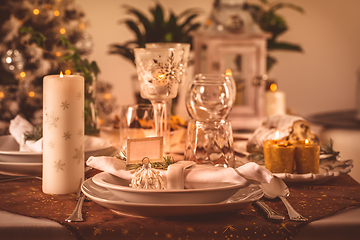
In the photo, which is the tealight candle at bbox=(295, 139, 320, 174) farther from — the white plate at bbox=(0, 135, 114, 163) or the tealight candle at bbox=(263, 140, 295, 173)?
the white plate at bbox=(0, 135, 114, 163)

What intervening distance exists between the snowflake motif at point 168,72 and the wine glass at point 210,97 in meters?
0.07

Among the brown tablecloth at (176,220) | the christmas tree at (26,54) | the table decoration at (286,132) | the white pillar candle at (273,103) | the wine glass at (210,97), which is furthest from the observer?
the christmas tree at (26,54)

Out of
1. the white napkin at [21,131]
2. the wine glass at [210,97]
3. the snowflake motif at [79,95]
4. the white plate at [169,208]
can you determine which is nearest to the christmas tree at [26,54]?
the white napkin at [21,131]

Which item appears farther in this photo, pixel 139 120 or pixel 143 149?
pixel 139 120

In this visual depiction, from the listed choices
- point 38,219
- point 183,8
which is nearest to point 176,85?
point 38,219

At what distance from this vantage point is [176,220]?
1.87ft

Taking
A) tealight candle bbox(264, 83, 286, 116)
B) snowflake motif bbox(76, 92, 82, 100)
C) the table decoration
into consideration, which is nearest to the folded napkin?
snowflake motif bbox(76, 92, 82, 100)

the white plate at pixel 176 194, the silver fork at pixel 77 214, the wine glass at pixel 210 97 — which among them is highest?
the wine glass at pixel 210 97

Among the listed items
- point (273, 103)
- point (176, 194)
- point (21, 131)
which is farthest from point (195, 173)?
point (273, 103)

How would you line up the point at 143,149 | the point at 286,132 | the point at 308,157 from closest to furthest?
the point at 143,149 → the point at 308,157 → the point at 286,132

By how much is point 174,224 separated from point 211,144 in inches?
11.5

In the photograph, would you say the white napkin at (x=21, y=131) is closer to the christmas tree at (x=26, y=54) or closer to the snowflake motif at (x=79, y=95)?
the snowflake motif at (x=79, y=95)

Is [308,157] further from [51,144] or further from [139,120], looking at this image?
[51,144]

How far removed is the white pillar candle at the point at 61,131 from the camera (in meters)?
0.70
